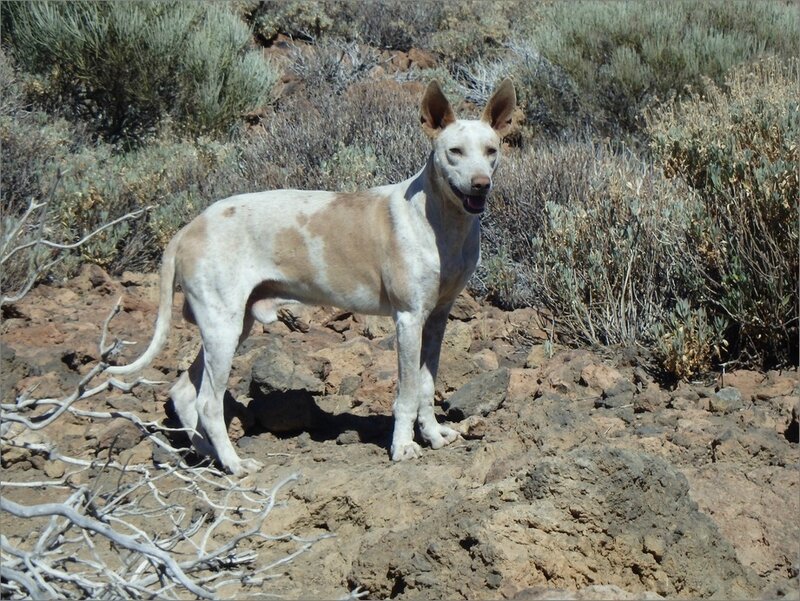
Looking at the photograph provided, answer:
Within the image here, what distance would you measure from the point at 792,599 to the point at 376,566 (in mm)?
1479

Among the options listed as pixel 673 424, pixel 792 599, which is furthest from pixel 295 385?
pixel 792 599

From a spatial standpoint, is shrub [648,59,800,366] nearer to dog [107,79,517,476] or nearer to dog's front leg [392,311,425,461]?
dog [107,79,517,476]

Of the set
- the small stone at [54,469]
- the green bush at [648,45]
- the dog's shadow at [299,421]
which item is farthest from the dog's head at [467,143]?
the green bush at [648,45]

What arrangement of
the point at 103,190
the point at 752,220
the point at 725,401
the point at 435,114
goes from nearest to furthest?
1. the point at 435,114
2. the point at 725,401
3. the point at 752,220
4. the point at 103,190

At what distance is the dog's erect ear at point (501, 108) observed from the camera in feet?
19.4

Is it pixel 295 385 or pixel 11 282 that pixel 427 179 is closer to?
pixel 295 385

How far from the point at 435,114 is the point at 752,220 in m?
2.23

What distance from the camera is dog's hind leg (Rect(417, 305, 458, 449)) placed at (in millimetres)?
5918

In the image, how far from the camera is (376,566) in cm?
418

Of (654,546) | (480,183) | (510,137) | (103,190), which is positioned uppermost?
(480,183)

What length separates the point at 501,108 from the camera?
5.98 meters

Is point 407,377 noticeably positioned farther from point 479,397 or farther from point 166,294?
point 166,294

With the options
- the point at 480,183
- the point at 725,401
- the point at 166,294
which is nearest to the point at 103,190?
the point at 166,294

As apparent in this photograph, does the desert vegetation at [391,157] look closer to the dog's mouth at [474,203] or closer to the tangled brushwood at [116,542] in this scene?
the tangled brushwood at [116,542]
